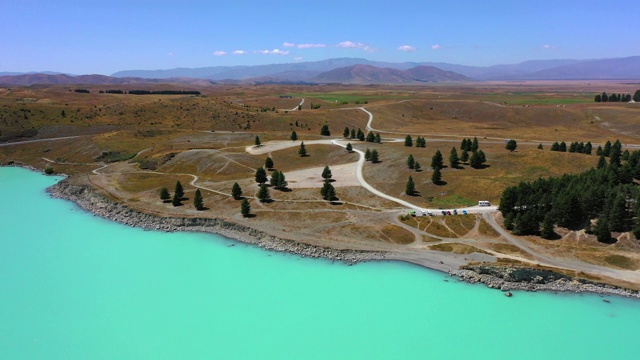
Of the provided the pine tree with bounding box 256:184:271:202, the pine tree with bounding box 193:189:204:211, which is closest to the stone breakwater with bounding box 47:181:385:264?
the pine tree with bounding box 193:189:204:211

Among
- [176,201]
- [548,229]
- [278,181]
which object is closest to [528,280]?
[548,229]

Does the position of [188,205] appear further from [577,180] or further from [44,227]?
[577,180]

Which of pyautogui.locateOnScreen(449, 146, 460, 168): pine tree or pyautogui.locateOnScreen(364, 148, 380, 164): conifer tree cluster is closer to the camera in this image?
pyautogui.locateOnScreen(449, 146, 460, 168): pine tree

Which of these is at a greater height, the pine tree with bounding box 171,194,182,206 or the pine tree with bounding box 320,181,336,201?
the pine tree with bounding box 320,181,336,201

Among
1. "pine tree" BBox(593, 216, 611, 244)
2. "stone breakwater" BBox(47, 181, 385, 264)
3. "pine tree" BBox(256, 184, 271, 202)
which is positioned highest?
"pine tree" BBox(256, 184, 271, 202)

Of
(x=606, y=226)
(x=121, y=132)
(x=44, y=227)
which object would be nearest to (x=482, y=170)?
(x=606, y=226)

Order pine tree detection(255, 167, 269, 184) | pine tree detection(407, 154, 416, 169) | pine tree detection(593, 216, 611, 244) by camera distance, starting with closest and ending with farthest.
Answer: pine tree detection(593, 216, 611, 244)
pine tree detection(255, 167, 269, 184)
pine tree detection(407, 154, 416, 169)

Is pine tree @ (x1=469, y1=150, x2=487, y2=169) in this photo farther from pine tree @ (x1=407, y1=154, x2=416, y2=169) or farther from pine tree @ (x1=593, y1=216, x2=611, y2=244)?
pine tree @ (x1=593, y1=216, x2=611, y2=244)

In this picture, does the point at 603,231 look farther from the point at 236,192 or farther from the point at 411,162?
the point at 236,192

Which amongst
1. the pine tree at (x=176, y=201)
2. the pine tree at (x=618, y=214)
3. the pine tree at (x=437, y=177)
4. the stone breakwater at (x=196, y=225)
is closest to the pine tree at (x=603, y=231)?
the pine tree at (x=618, y=214)
